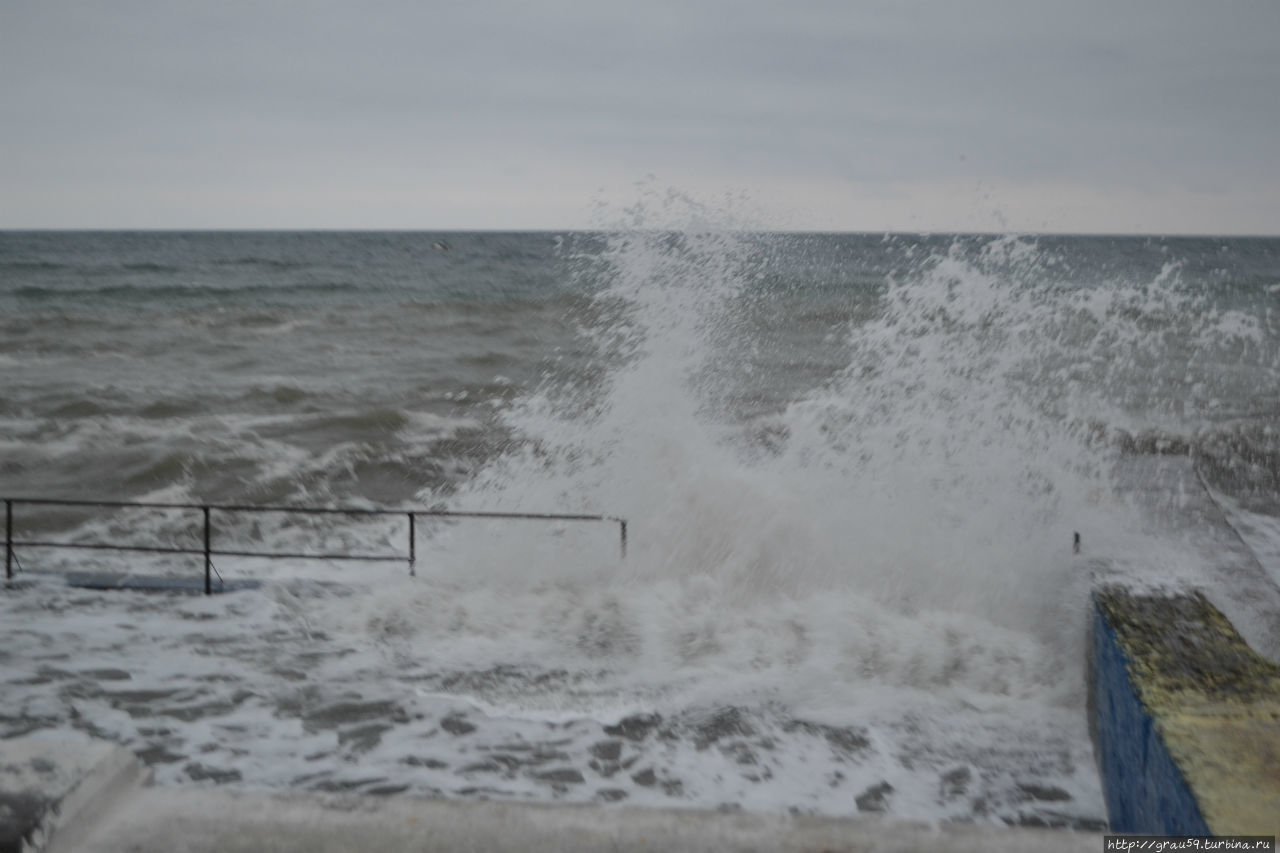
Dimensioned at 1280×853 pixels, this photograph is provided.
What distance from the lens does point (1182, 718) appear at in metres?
3.06

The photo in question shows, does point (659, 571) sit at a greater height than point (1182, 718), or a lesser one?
lesser

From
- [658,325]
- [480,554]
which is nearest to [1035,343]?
[658,325]

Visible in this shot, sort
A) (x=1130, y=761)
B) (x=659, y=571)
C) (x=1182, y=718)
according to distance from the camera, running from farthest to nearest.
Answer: (x=659, y=571) → (x=1130, y=761) → (x=1182, y=718)

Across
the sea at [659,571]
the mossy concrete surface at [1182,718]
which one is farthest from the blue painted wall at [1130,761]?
the sea at [659,571]

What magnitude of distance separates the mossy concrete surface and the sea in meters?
0.37

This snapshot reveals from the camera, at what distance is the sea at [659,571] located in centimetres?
428

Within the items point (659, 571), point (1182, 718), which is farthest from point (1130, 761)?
point (659, 571)

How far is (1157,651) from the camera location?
12.1 ft

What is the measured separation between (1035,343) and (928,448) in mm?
13481

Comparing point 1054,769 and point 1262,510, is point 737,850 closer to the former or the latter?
point 1054,769

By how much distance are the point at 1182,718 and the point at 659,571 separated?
152 inches

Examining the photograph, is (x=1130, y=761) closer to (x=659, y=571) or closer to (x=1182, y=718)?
(x=1182, y=718)

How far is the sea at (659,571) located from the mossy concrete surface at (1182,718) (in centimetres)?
37

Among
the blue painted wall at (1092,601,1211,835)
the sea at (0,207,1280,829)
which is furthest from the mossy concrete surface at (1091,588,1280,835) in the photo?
the sea at (0,207,1280,829)
